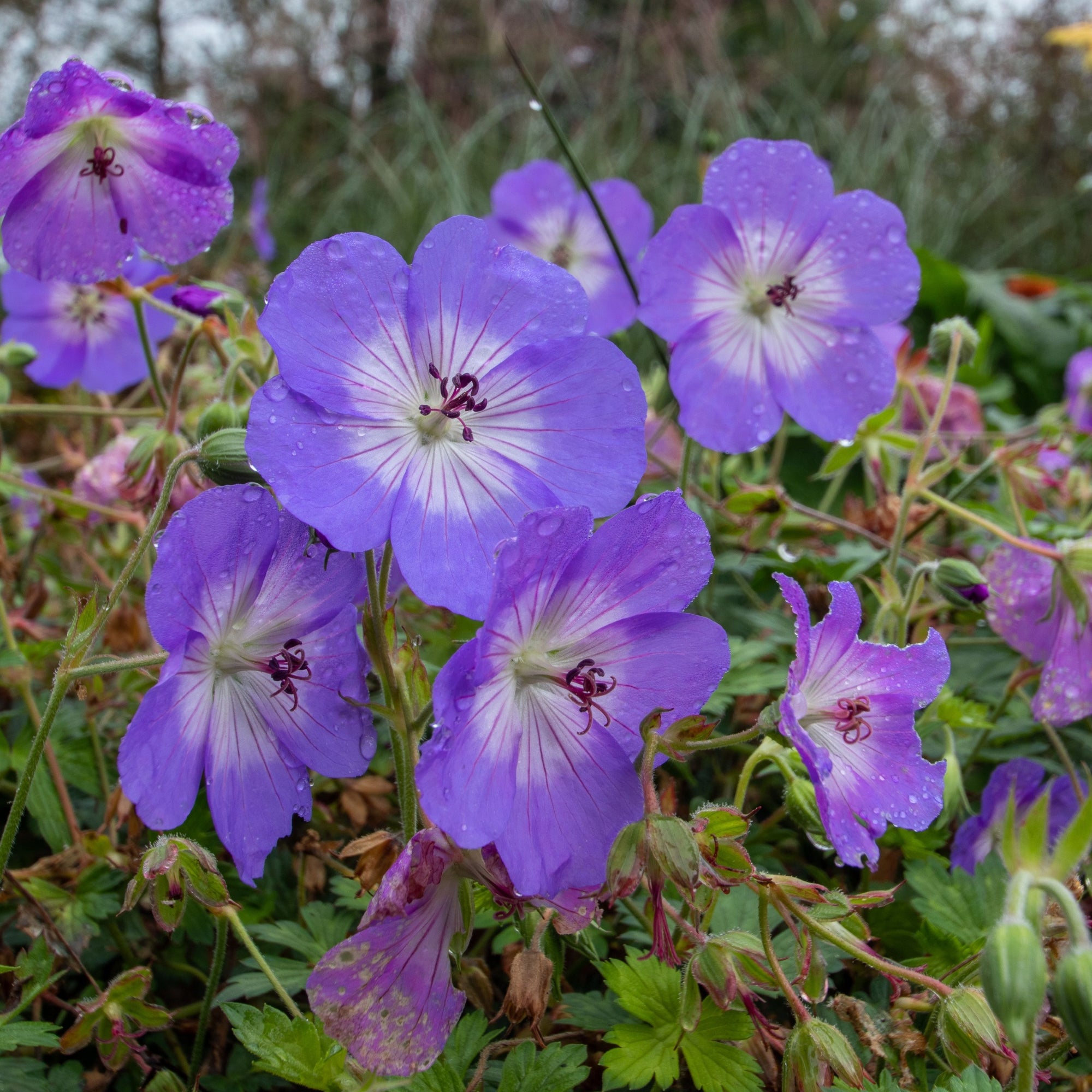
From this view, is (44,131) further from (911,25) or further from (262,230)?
(911,25)

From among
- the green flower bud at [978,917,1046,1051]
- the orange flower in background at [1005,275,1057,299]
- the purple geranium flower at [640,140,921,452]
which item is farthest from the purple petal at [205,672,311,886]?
the orange flower in background at [1005,275,1057,299]

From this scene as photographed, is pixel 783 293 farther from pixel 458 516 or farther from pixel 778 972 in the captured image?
pixel 778 972

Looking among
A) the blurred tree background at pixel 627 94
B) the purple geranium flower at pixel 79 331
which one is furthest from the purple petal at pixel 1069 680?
the blurred tree background at pixel 627 94

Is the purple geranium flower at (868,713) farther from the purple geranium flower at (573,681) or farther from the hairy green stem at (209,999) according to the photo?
the hairy green stem at (209,999)

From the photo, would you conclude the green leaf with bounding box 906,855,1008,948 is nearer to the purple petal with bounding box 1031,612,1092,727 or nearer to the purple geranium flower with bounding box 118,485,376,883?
the purple petal with bounding box 1031,612,1092,727

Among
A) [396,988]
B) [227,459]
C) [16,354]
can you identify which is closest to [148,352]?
[16,354]
